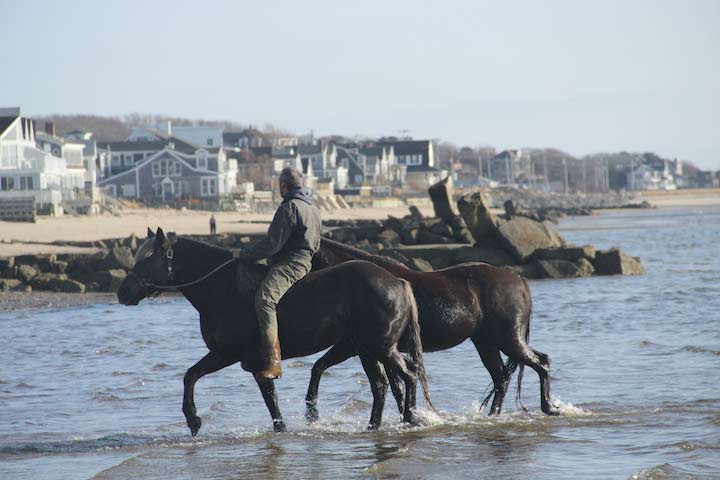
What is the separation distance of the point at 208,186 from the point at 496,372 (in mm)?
94897

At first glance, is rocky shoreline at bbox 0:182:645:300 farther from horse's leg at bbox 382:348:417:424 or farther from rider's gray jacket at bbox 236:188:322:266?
rider's gray jacket at bbox 236:188:322:266

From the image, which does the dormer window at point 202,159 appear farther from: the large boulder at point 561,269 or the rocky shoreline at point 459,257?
the large boulder at point 561,269

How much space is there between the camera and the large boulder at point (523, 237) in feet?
98.1

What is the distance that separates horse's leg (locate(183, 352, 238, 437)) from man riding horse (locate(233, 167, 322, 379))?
391 millimetres

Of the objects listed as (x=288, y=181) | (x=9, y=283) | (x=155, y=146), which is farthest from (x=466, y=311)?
(x=155, y=146)

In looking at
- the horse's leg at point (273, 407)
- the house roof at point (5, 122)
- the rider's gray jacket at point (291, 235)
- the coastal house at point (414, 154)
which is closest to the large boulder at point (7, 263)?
the horse's leg at point (273, 407)

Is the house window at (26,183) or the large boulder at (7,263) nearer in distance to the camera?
the large boulder at (7,263)

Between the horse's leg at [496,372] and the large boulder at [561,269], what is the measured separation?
18.7 m

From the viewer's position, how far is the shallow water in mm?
9195

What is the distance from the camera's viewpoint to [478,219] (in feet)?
99.6

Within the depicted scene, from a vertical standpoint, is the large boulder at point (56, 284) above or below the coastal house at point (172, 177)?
below

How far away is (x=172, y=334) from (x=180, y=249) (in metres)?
9.43

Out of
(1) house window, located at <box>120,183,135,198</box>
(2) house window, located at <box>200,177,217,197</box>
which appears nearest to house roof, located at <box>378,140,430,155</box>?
(2) house window, located at <box>200,177,217,197</box>

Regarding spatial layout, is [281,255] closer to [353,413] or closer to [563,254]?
[353,413]
